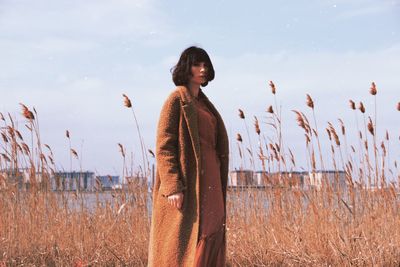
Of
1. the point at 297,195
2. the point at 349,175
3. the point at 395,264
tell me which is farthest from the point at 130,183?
the point at 395,264

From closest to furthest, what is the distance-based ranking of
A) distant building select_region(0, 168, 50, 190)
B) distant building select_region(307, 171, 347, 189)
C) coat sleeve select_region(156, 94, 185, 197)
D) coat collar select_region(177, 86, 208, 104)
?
coat sleeve select_region(156, 94, 185, 197), coat collar select_region(177, 86, 208, 104), distant building select_region(307, 171, 347, 189), distant building select_region(0, 168, 50, 190)

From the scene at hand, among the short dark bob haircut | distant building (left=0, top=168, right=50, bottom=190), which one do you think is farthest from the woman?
distant building (left=0, top=168, right=50, bottom=190)

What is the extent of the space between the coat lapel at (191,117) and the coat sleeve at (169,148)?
36mm

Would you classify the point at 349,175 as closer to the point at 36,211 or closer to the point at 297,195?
the point at 297,195

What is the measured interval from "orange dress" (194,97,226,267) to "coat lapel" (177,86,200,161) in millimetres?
51

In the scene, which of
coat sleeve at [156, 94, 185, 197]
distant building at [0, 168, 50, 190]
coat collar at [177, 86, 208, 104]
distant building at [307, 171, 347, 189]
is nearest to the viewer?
coat sleeve at [156, 94, 185, 197]

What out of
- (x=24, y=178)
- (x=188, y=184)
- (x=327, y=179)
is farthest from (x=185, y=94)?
(x=24, y=178)

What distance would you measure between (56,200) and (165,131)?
102 inches

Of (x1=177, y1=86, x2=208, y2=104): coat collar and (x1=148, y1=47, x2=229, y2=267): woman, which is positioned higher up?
(x1=177, y1=86, x2=208, y2=104): coat collar

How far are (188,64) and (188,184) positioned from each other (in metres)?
0.58

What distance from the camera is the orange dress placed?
249 cm

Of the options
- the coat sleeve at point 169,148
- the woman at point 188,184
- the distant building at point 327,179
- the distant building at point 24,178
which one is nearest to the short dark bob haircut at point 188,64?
the woman at point 188,184

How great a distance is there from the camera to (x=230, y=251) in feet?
13.8

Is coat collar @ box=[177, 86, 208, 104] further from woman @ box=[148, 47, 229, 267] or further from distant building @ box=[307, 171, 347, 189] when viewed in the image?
distant building @ box=[307, 171, 347, 189]
